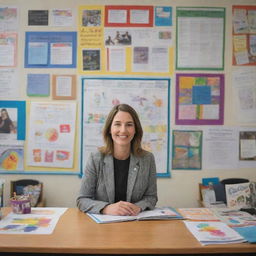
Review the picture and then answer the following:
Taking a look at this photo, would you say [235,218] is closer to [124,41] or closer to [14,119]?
[124,41]

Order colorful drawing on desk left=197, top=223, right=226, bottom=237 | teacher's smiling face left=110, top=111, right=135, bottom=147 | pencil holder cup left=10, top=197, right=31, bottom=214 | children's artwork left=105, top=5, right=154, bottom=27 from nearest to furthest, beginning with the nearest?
1. colorful drawing on desk left=197, top=223, right=226, bottom=237
2. pencil holder cup left=10, top=197, right=31, bottom=214
3. teacher's smiling face left=110, top=111, right=135, bottom=147
4. children's artwork left=105, top=5, right=154, bottom=27

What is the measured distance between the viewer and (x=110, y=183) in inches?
77.4

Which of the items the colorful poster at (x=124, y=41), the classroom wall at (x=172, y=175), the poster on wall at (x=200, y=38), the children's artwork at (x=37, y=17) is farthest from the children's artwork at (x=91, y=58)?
the poster on wall at (x=200, y=38)

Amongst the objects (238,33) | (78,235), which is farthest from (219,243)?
(238,33)

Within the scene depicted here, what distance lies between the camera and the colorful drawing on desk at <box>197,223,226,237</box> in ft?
5.01

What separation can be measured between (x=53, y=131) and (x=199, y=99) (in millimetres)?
1579

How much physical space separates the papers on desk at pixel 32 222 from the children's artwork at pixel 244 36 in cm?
241

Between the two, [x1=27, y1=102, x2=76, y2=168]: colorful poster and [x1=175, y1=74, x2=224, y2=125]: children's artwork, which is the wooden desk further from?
[x1=175, y1=74, x2=224, y2=125]: children's artwork

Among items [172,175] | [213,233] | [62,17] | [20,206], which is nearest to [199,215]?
[213,233]

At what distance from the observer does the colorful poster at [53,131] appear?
315 centimetres

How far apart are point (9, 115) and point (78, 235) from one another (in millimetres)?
2048

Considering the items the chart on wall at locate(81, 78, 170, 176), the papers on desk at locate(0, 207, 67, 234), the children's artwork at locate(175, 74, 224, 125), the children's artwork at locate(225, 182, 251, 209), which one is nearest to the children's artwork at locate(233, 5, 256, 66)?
the children's artwork at locate(175, 74, 224, 125)

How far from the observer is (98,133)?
10.4 ft

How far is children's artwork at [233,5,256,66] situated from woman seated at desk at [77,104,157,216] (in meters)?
1.75
